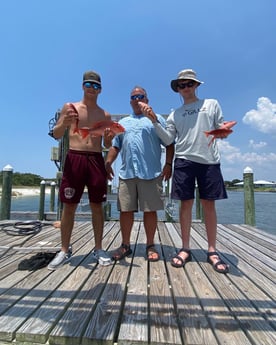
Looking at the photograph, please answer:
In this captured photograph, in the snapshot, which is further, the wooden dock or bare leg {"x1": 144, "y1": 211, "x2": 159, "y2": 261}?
bare leg {"x1": 144, "y1": 211, "x2": 159, "y2": 261}

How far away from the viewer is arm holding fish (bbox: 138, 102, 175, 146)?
2.26m

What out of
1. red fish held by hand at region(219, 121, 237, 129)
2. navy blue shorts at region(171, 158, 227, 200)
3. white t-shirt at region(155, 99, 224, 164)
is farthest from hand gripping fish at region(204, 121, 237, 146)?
navy blue shorts at region(171, 158, 227, 200)

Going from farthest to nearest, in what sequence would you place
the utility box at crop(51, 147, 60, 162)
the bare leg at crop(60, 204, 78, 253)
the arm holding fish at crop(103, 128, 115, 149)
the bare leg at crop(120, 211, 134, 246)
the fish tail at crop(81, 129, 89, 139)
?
the utility box at crop(51, 147, 60, 162) → the bare leg at crop(120, 211, 134, 246) → the bare leg at crop(60, 204, 78, 253) → the arm holding fish at crop(103, 128, 115, 149) → the fish tail at crop(81, 129, 89, 139)

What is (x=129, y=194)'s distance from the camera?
249 centimetres

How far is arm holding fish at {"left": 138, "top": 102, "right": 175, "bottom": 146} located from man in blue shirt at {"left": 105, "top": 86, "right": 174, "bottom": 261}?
11cm

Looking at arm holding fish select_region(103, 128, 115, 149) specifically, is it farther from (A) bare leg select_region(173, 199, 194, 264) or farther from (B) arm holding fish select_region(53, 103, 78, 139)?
(A) bare leg select_region(173, 199, 194, 264)

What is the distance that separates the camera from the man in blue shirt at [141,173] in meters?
2.44

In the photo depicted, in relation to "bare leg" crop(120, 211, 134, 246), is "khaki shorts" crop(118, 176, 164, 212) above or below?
above

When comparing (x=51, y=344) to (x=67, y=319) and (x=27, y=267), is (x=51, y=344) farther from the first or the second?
(x=27, y=267)

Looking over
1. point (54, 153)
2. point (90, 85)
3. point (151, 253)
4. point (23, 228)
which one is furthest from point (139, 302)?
point (54, 153)

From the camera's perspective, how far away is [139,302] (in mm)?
1538

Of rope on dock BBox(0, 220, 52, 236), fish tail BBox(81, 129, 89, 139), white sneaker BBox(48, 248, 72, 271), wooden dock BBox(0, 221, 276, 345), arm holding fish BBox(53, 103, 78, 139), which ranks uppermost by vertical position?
arm holding fish BBox(53, 103, 78, 139)

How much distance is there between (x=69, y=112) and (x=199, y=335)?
1.85m

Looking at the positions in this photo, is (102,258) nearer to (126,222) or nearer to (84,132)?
(126,222)
